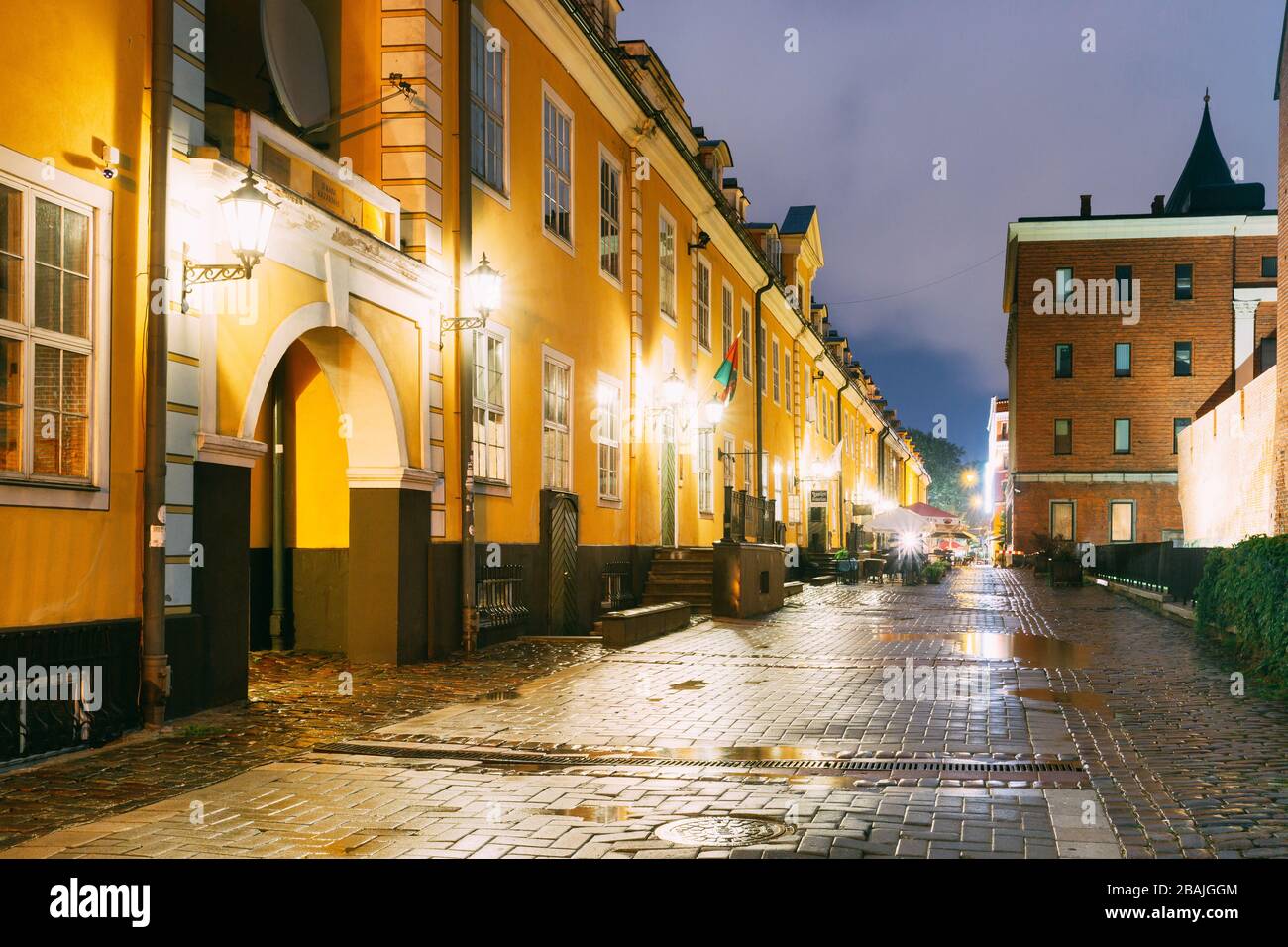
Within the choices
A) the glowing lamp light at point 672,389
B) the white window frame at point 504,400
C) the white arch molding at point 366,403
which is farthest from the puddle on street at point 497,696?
the glowing lamp light at point 672,389

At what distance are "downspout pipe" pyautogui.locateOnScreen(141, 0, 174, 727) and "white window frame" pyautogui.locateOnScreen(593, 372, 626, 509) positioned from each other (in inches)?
449

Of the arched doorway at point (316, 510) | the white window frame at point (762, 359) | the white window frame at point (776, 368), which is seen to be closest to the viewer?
the arched doorway at point (316, 510)

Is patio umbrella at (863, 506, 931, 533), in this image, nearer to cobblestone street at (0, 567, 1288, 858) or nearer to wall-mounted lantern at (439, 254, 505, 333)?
cobblestone street at (0, 567, 1288, 858)

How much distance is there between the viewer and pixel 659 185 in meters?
24.2

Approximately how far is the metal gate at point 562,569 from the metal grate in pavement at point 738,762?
865 centimetres

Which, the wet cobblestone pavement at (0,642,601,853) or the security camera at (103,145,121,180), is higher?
the security camera at (103,145,121,180)

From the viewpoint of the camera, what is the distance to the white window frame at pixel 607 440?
65.5 ft

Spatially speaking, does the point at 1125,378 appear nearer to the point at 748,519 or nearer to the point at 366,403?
the point at 748,519

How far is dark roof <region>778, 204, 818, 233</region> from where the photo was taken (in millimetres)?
44256

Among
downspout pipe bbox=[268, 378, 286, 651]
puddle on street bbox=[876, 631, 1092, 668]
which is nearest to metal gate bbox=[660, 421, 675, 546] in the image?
puddle on street bbox=[876, 631, 1092, 668]

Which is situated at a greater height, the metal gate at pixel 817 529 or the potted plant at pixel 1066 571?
the metal gate at pixel 817 529

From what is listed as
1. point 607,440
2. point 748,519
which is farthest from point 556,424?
point 748,519

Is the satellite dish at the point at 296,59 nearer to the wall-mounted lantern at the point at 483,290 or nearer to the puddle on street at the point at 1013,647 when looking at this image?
the wall-mounted lantern at the point at 483,290

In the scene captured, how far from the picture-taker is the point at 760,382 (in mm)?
34312
